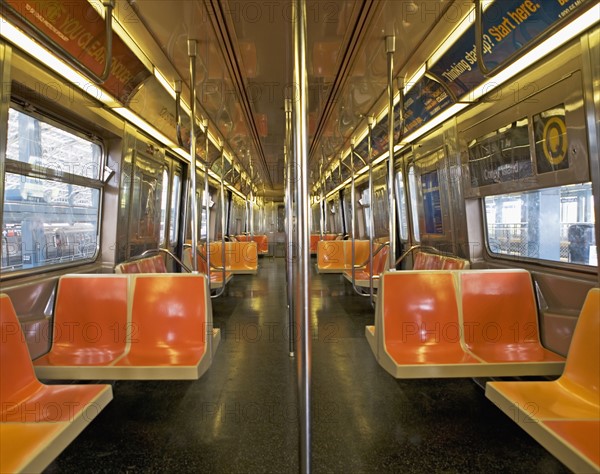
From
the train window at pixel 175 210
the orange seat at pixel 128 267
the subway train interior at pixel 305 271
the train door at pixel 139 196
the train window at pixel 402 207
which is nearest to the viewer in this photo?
the subway train interior at pixel 305 271

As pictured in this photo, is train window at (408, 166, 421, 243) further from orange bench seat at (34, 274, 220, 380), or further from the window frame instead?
the window frame

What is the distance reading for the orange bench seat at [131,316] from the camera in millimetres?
2373

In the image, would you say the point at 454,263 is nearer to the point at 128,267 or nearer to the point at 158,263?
the point at 128,267

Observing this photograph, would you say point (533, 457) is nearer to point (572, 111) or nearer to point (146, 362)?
point (572, 111)

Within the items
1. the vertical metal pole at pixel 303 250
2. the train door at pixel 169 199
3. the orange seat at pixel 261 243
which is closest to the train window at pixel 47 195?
the train door at pixel 169 199

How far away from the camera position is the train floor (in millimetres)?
1790

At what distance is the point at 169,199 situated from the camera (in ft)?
18.5

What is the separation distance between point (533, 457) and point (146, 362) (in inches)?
88.7

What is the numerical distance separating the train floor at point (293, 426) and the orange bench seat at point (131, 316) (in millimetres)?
426

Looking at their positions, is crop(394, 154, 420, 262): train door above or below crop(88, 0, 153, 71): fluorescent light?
below

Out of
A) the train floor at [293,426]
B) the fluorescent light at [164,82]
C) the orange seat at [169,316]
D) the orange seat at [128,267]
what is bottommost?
the train floor at [293,426]

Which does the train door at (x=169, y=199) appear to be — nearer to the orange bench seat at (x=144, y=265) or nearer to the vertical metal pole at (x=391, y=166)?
the orange bench seat at (x=144, y=265)

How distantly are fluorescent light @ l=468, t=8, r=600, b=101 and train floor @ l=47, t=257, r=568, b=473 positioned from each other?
2.26 metres

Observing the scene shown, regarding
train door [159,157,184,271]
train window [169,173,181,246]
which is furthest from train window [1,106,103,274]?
train window [169,173,181,246]
